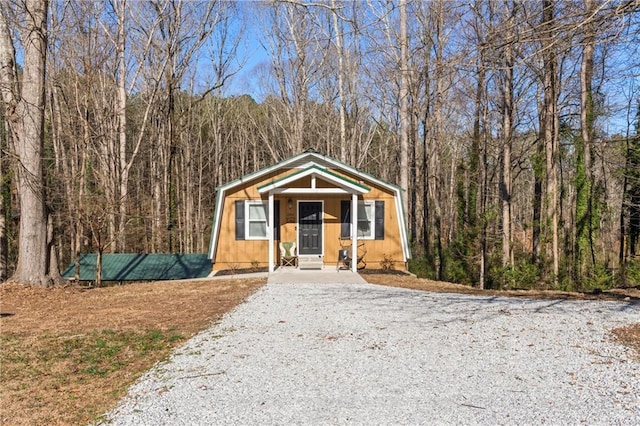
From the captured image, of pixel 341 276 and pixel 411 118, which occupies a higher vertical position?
pixel 411 118

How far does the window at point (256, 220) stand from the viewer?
46.7 ft

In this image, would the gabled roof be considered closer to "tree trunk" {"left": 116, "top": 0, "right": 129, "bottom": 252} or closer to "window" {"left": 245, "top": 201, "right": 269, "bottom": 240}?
"window" {"left": 245, "top": 201, "right": 269, "bottom": 240}

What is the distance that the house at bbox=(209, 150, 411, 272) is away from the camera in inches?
557

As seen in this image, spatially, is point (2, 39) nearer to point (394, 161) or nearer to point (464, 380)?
point (464, 380)

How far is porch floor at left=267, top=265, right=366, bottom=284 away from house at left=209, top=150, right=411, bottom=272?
69 centimetres

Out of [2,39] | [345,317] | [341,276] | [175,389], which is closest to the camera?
[175,389]

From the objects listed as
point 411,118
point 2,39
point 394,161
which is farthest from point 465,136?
point 2,39

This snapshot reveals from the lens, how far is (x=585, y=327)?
687 centimetres

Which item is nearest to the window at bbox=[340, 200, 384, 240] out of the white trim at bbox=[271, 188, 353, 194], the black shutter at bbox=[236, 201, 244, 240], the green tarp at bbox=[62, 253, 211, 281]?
the white trim at bbox=[271, 188, 353, 194]

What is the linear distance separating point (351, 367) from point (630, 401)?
99.5 inches

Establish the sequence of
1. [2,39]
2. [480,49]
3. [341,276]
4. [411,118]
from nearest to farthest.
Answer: [480,49] → [2,39] → [341,276] → [411,118]

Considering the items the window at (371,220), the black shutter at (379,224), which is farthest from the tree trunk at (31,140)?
the black shutter at (379,224)

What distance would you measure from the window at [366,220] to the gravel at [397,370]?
622 centimetres

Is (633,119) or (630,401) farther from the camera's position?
(633,119)
